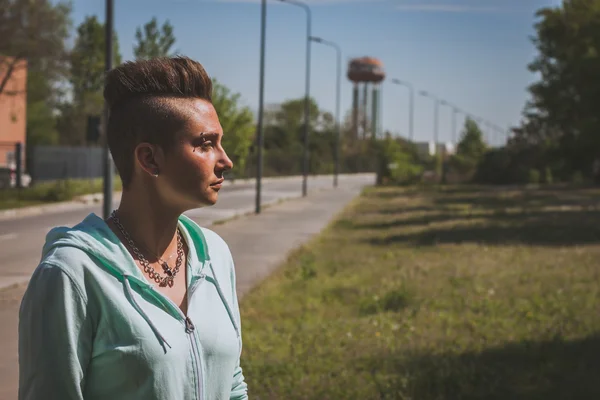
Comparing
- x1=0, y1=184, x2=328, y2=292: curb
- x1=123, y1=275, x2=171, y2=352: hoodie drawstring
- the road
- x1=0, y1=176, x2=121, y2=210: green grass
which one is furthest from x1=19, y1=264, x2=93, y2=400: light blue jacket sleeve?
x1=0, y1=176, x2=121, y2=210: green grass

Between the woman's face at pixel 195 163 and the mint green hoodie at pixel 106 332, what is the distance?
175 mm

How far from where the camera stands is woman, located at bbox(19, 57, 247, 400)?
2.10 metres

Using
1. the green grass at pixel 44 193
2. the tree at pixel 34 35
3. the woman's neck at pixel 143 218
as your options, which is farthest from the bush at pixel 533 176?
the woman's neck at pixel 143 218

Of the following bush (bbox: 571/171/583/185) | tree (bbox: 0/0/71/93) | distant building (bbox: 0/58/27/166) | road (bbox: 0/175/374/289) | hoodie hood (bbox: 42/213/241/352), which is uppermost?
tree (bbox: 0/0/71/93)

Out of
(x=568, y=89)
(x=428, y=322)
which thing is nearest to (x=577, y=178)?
(x=568, y=89)

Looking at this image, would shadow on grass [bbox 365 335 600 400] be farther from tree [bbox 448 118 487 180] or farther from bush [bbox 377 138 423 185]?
tree [bbox 448 118 487 180]

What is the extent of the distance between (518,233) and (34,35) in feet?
75.3

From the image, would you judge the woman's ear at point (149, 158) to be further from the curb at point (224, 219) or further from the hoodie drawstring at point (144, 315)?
the curb at point (224, 219)

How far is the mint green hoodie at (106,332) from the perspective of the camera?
209cm

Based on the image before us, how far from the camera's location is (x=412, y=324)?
35.7ft

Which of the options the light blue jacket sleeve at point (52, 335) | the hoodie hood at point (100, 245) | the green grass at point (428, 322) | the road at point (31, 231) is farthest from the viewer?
the road at point (31, 231)

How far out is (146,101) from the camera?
229 cm

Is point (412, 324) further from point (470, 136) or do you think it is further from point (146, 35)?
point (470, 136)

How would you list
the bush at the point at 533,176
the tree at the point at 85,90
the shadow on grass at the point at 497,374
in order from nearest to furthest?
the shadow on grass at the point at 497,374 < the tree at the point at 85,90 < the bush at the point at 533,176
